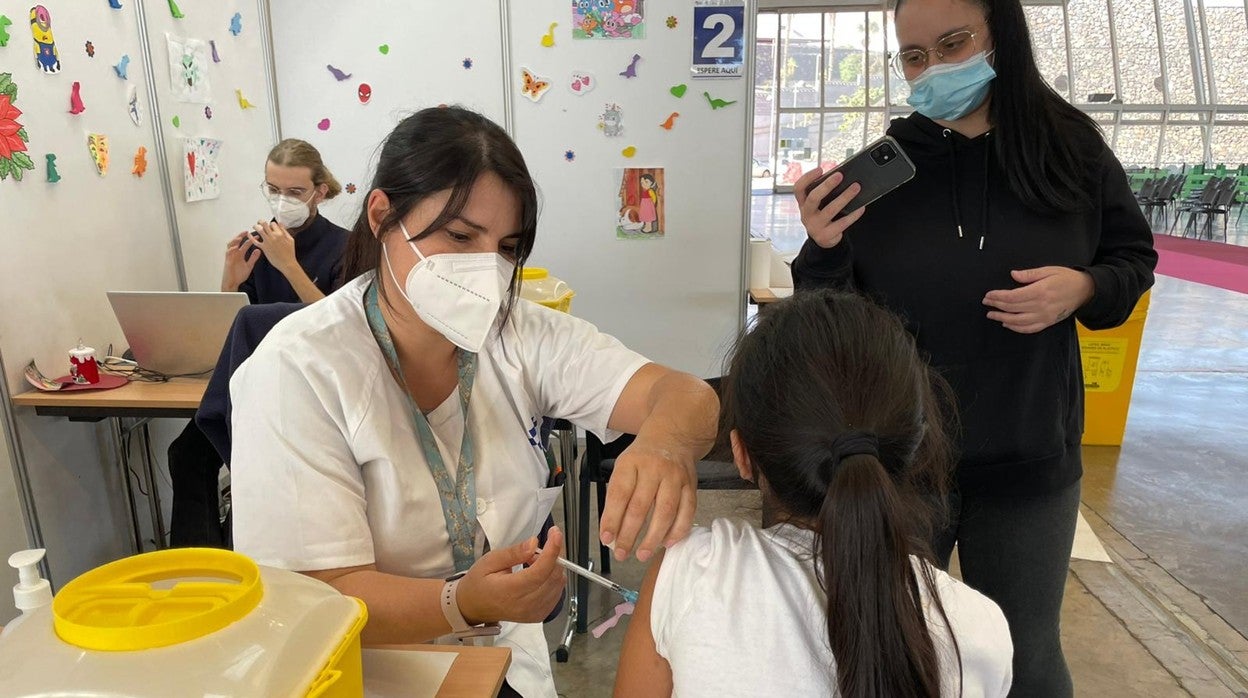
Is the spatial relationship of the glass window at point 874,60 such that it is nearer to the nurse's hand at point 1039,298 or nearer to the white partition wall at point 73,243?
the white partition wall at point 73,243

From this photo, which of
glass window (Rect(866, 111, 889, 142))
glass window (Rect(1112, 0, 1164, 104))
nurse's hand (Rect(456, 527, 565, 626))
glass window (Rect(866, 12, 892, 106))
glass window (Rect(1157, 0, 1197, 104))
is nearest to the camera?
nurse's hand (Rect(456, 527, 565, 626))

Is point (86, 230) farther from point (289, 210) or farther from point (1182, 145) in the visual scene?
point (1182, 145)

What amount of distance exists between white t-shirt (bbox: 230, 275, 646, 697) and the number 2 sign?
95.5 inches

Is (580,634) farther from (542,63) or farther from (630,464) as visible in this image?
(542,63)

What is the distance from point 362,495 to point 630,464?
34cm

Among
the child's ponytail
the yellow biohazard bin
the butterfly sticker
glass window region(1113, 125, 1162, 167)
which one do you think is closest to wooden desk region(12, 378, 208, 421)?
the child's ponytail

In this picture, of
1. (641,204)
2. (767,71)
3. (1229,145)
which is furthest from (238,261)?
(1229,145)

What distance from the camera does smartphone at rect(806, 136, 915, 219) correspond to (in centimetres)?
125

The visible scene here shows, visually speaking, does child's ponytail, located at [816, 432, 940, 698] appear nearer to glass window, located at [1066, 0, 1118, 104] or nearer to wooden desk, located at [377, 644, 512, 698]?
wooden desk, located at [377, 644, 512, 698]

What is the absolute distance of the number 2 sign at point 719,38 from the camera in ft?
11.0

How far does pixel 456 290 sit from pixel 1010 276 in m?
0.83

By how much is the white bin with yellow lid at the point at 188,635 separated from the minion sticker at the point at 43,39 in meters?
1.93

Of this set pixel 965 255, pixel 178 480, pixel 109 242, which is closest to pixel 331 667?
pixel 965 255

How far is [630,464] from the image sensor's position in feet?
3.07
